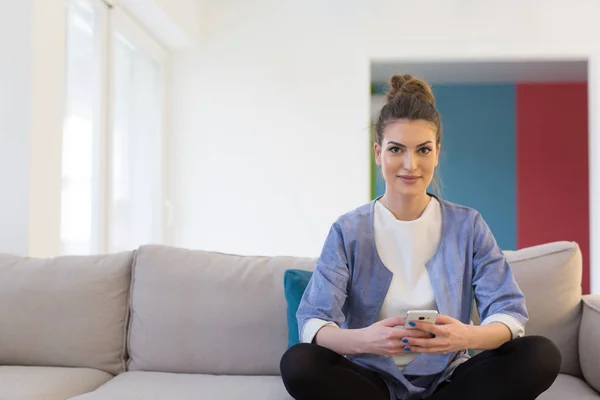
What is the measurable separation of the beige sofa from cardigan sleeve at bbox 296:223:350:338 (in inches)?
11.3

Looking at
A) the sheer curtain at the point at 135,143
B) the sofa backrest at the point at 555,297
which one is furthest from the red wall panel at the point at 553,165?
the sofa backrest at the point at 555,297

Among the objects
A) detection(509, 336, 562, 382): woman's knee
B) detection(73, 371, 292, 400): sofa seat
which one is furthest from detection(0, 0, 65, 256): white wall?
detection(509, 336, 562, 382): woman's knee

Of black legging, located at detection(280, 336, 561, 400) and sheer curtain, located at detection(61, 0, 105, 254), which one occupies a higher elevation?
sheer curtain, located at detection(61, 0, 105, 254)

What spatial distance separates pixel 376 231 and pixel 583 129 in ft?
17.9

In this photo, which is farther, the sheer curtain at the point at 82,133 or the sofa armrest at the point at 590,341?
the sheer curtain at the point at 82,133

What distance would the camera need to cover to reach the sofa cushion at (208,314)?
→ 209 cm

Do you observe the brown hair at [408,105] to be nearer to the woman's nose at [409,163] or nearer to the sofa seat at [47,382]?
the woman's nose at [409,163]

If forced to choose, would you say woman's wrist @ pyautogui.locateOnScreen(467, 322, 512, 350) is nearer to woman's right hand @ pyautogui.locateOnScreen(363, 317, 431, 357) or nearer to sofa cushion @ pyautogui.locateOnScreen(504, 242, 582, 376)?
woman's right hand @ pyautogui.locateOnScreen(363, 317, 431, 357)

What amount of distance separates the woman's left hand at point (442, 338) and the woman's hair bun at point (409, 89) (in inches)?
25.0

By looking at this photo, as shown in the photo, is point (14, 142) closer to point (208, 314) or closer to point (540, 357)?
point (208, 314)

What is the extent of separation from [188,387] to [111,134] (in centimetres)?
231

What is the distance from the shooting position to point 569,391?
1.81m

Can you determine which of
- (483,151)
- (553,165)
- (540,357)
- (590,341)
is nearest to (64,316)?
(540,357)

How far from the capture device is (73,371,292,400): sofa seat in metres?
1.80
